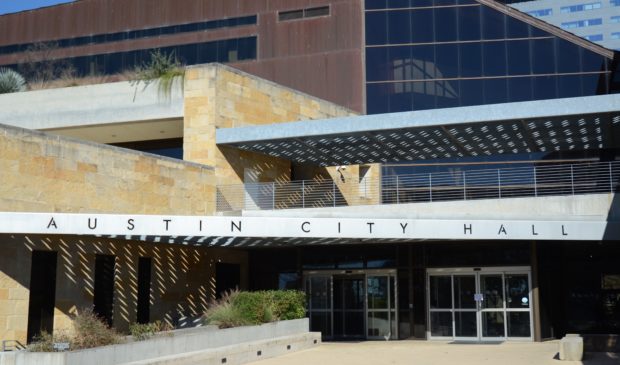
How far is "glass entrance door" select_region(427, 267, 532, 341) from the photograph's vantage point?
2580cm

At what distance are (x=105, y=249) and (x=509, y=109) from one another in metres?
12.7

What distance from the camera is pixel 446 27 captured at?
40.5 m

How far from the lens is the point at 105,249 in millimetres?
24531

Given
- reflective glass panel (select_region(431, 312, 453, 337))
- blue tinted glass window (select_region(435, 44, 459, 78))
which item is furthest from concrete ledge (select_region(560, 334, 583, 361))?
blue tinted glass window (select_region(435, 44, 459, 78))

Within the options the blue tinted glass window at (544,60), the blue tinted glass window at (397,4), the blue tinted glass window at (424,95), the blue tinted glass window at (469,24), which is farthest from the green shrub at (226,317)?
the blue tinted glass window at (397,4)

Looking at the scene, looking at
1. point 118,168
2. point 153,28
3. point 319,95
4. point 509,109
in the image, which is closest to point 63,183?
point 118,168

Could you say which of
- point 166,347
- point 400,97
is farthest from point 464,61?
point 166,347

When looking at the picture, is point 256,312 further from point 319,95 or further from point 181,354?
point 319,95

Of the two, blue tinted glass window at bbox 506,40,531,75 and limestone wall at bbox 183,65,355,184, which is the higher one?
blue tinted glass window at bbox 506,40,531,75

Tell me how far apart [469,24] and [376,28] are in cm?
463

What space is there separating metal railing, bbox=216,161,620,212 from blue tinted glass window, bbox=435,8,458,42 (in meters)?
7.51

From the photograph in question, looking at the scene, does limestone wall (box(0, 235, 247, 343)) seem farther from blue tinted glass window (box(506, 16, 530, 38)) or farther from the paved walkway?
blue tinted glass window (box(506, 16, 530, 38))

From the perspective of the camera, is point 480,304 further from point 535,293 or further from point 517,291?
point 535,293

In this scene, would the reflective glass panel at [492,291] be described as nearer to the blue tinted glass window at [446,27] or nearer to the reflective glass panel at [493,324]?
Answer: the reflective glass panel at [493,324]
